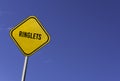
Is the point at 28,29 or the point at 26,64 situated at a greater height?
the point at 28,29

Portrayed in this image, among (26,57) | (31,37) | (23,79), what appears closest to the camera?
(23,79)

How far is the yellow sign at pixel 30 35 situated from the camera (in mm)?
8133

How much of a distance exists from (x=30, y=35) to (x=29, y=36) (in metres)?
0.04

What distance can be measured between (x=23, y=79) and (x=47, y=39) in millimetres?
1592

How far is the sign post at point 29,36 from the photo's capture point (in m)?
8.12

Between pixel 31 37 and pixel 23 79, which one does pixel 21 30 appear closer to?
pixel 31 37

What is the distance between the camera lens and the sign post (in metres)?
8.12

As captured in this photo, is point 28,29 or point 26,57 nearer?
point 26,57

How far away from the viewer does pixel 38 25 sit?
858 cm

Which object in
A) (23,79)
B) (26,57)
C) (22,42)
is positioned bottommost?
(23,79)

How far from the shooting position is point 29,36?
8383 millimetres

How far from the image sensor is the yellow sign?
8.13 meters

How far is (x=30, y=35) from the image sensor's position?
8.40 metres

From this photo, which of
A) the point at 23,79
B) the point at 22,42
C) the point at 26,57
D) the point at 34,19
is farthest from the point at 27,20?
the point at 23,79
